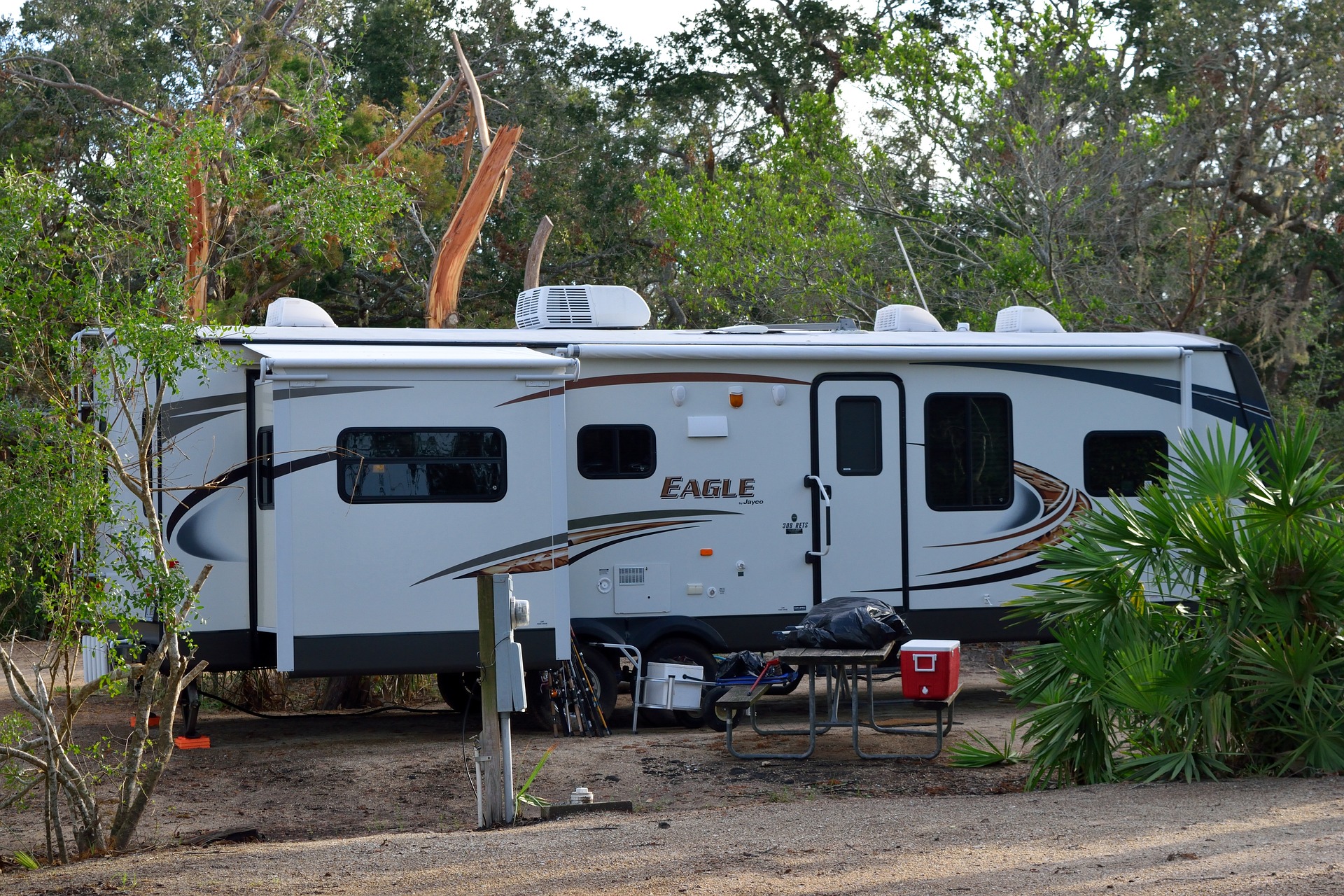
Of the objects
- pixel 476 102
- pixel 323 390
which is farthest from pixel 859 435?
pixel 476 102

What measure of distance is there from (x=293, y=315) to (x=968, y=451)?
15.9 ft

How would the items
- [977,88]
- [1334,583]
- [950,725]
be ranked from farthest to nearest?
[977,88] → [950,725] → [1334,583]

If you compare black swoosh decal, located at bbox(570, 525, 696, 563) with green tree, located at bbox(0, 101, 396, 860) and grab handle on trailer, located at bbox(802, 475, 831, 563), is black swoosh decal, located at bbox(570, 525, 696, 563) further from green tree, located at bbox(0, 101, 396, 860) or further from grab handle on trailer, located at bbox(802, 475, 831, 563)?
green tree, located at bbox(0, 101, 396, 860)

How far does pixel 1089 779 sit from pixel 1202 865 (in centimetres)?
200

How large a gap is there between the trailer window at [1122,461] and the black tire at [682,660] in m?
3.16

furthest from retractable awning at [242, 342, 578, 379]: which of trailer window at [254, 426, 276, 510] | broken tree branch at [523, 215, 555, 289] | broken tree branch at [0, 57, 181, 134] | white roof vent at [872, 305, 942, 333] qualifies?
broken tree branch at [0, 57, 181, 134]

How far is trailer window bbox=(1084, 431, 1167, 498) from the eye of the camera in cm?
1076

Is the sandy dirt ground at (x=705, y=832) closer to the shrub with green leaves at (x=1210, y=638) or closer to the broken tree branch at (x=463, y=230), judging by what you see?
the shrub with green leaves at (x=1210, y=638)

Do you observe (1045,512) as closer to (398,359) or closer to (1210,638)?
(1210,638)

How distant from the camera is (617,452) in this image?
32.4 feet

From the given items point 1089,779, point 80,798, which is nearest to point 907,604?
point 1089,779

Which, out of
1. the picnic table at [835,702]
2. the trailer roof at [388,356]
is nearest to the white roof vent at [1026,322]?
the picnic table at [835,702]

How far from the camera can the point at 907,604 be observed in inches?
405

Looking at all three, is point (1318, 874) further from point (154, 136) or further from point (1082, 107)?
point (1082, 107)
